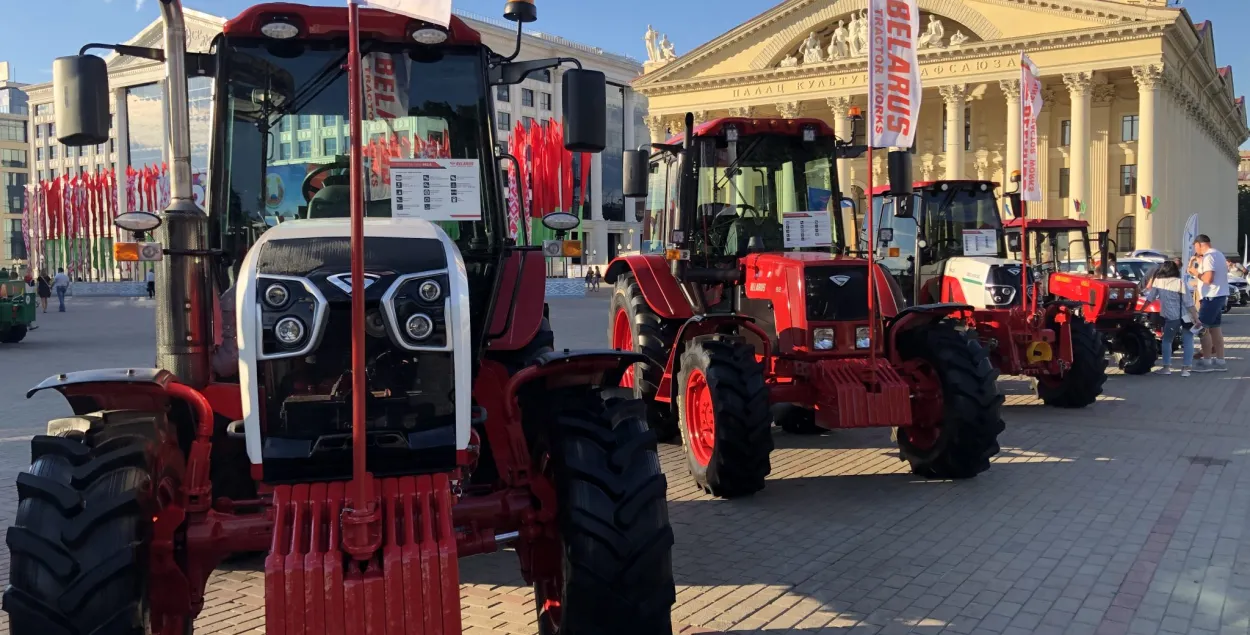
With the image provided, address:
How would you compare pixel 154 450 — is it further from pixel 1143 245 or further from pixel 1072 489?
pixel 1143 245

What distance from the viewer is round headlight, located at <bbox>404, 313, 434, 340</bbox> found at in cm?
312

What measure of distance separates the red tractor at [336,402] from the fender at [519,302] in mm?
36

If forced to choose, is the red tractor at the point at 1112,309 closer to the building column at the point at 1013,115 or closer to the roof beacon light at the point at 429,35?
the roof beacon light at the point at 429,35

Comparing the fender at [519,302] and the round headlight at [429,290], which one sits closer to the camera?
the round headlight at [429,290]

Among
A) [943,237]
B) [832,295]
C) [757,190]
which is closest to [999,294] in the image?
[943,237]

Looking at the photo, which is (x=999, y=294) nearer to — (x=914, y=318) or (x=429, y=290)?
(x=914, y=318)

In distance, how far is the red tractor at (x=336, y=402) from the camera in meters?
2.90

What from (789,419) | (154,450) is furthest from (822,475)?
(154,450)

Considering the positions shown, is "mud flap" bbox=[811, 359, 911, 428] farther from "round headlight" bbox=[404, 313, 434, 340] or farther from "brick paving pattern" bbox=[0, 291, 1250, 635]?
"round headlight" bbox=[404, 313, 434, 340]

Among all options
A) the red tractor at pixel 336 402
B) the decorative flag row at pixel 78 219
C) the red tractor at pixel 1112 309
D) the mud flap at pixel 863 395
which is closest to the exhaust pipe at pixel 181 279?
the red tractor at pixel 336 402

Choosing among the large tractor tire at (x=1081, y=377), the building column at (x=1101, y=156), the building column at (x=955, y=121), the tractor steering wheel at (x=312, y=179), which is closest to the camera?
the tractor steering wheel at (x=312, y=179)

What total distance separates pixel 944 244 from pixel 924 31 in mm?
42118

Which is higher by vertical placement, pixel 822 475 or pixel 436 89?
pixel 436 89

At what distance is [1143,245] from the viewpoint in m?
42.9
